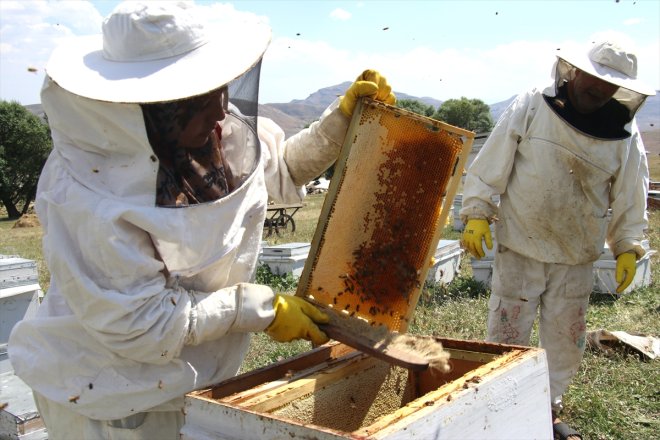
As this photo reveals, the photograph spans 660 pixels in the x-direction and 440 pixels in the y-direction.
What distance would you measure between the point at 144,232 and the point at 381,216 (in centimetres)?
100

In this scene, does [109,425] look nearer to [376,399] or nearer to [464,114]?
[376,399]

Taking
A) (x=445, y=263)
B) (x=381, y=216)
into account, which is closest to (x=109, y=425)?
(x=381, y=216)

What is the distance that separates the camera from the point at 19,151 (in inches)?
1121

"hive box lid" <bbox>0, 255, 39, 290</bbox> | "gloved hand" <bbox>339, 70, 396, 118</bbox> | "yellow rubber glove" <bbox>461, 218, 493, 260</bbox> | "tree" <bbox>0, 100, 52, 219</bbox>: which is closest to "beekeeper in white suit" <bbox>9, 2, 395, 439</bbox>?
"gloved hand" <bbox>339, 70, 396, 118</bbox>

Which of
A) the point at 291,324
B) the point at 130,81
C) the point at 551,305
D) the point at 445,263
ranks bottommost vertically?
the point at 445,263

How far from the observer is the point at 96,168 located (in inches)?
74.1

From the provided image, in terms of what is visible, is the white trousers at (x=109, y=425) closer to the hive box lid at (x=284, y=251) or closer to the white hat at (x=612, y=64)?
the white hat at (x=612, y=64)

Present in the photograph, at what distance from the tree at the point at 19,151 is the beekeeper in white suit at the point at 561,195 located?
27747 mm

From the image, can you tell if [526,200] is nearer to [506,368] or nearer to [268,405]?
[506,368]

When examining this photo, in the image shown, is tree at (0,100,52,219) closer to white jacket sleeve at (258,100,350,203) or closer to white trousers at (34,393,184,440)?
white jacket sleeve at (258,100,350,203)

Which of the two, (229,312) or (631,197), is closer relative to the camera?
(229,312)

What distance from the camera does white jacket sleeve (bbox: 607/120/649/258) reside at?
3.53 m

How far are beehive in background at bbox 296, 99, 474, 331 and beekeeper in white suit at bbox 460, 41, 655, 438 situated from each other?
4.03ft

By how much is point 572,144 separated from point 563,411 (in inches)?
64.2
